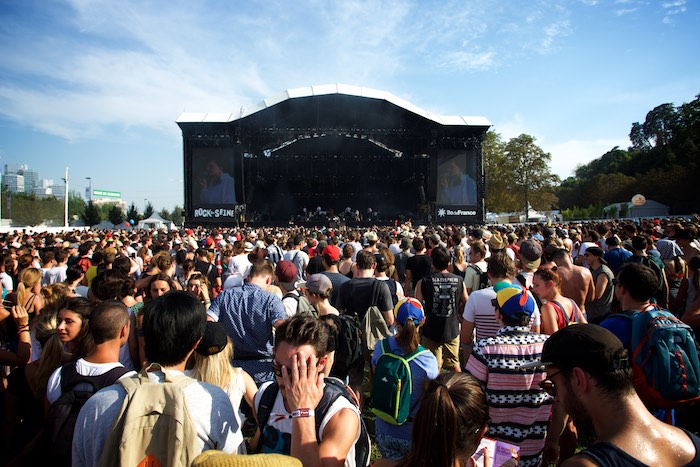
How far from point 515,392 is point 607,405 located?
0.92m

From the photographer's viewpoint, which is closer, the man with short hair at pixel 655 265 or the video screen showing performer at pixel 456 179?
→ the man with short hair at pixel 655 265

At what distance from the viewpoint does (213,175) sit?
25.0m

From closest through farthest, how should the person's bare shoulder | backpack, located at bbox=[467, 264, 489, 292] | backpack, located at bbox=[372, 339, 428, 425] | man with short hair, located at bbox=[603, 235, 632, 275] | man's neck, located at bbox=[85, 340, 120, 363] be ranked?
the person's bare shoulder → man's neck, located at bbox=[85, 340, 120, 363] → backpack, located at bbox=[372, 339, 428, 425] → backpack, located at bbox=[467, 264, 489, 292] → man with short hair, located at bbox=[603, 235, 632, 275]

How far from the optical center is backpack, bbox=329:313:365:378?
10.8 ft

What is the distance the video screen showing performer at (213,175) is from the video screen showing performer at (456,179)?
1234 centimetres

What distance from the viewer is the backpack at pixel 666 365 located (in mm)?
2184

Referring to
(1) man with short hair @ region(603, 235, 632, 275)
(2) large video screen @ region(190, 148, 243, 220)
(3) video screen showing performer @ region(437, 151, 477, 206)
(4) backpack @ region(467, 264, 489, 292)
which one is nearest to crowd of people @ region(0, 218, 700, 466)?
(4) backpack @ region(467, 264, 489, 292)

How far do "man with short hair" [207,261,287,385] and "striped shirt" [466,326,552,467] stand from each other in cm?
156

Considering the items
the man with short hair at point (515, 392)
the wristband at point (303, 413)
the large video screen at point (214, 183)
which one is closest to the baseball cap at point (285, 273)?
the man with short hair at point (515, 392)

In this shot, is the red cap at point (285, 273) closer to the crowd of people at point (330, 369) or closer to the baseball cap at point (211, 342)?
the crowd of people at point (330, 369)

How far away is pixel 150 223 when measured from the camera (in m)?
36.5

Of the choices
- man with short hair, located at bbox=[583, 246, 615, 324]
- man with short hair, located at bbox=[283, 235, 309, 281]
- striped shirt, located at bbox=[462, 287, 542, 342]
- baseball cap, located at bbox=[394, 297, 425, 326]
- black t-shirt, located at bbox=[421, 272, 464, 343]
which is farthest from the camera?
man with short hair, located at bbox=[283, 235, 309, 281]

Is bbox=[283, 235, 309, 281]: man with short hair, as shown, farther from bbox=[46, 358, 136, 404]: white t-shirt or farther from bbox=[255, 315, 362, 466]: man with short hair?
bbox=[255, 315, 362, 466]: man with short hair

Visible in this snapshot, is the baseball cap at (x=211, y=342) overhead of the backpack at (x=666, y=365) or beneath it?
overhead
